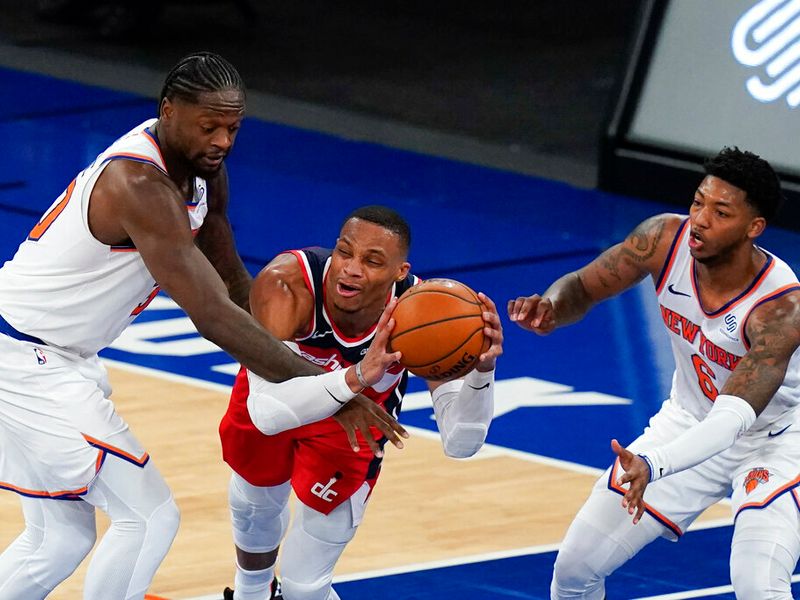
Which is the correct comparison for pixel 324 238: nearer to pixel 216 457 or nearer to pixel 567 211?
pixel 567 211

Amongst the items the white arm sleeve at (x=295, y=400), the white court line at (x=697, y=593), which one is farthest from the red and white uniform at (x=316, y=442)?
the white court line at (x=697, y=593)

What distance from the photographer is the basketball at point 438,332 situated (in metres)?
5.65

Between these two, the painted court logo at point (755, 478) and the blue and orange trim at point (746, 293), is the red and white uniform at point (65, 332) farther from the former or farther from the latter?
the painted court logo at point (755, 478)

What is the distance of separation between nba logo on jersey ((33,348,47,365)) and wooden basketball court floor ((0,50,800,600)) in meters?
1.53

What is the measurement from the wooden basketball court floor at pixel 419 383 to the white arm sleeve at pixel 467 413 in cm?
100

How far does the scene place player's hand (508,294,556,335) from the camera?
625 centimetres

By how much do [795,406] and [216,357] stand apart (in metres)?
4.14

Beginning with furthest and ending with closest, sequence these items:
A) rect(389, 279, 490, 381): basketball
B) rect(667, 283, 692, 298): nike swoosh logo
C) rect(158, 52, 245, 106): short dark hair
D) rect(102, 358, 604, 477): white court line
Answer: rect(102, 358, 604, 477): white court line, rect(667, 283, 692, 298): nike swoosh logo, rect(389, 279, 490, 381): basketball, rect(158, 52, 245, 106): short dark hair

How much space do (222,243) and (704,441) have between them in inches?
73.2

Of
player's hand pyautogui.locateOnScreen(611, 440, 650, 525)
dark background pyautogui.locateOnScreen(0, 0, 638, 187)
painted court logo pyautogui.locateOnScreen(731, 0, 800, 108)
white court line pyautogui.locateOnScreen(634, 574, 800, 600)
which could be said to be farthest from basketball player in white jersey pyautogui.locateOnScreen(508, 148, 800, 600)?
dark background pyautogui.locateOnScreen(0, 0, 638, 187)

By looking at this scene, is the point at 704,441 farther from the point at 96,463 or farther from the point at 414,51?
the point at 414,51

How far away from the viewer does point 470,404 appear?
19.7ft

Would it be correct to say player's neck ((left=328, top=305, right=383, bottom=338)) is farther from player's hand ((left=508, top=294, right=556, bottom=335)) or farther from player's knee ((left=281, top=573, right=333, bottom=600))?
player's knee ((left=281, top=573, right=333, bottom=600))

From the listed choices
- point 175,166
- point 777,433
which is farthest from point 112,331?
point 777,433
